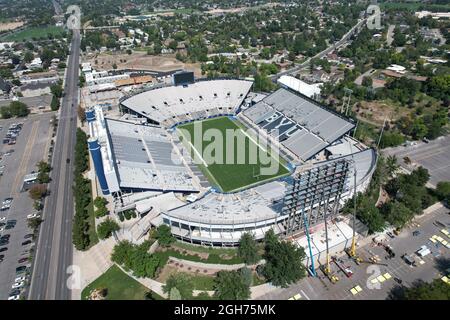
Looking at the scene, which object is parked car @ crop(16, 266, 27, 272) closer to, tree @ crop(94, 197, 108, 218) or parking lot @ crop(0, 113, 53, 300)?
parking lot @ crop(0, 113, 53, 300)

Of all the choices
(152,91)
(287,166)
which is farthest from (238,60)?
(287,166)

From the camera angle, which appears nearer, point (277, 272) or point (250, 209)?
point (277, 272)

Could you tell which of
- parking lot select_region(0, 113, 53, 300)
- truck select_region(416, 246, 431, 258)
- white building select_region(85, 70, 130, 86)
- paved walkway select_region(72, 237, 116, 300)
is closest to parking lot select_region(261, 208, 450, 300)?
truck select_region(416, 246, 431, 258)

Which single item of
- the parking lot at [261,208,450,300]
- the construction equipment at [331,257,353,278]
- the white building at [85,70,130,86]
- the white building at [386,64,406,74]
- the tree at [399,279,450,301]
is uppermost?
the tree at [399,279,450,301]

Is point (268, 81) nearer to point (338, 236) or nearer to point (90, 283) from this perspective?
point (338, 236)

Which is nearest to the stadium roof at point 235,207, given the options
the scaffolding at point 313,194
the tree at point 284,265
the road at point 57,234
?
the scaffolding at point 313,194

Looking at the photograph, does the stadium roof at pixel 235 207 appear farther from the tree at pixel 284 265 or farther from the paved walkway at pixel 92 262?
the paved walkway at pixel 92 262
